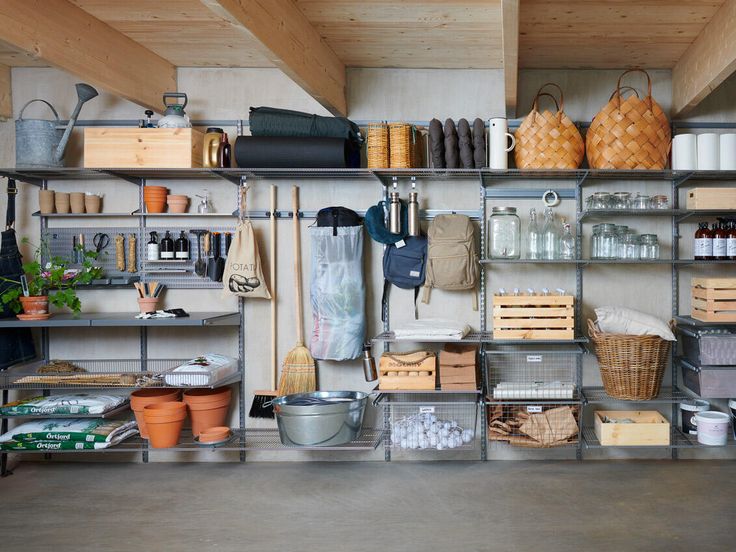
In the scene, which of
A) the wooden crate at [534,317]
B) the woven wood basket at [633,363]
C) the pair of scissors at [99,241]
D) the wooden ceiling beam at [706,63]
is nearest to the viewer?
the wooden ceiling beam at [706,63]

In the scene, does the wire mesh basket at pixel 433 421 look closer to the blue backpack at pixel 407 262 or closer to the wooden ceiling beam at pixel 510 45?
the blue backpack at pixel 407 262

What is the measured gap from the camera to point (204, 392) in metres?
4.13

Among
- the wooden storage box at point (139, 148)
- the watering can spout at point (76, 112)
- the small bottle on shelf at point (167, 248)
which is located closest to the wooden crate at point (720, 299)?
the wooden storage box at point (139, 148)

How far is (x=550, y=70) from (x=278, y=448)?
9.79ft

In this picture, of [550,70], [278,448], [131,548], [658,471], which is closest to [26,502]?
[131,548]

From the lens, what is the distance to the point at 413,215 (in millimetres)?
4043

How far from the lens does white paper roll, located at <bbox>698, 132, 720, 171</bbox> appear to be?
3854 mm

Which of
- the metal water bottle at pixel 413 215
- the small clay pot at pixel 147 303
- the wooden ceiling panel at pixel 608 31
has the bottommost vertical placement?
the small clay pot at pixel 147 303

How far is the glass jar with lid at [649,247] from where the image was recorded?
13.0ft

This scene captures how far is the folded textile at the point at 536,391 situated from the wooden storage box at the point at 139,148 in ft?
7.72

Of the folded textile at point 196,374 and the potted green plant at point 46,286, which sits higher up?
the potted green plant at point 46,286

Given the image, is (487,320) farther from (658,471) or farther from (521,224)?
(658,471)

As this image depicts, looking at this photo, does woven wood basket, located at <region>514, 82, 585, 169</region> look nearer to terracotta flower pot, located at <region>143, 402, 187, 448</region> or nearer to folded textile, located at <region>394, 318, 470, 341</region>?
folded textile, located at <region>394, 318, 470, 341</region>

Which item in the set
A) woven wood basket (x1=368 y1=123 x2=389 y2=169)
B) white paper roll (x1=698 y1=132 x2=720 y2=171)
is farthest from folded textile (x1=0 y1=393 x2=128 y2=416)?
white paper roll (x1=698 y1=132 x2=720 y2=171)
